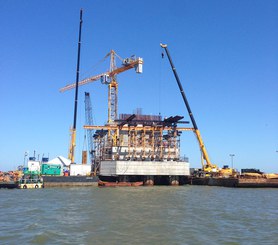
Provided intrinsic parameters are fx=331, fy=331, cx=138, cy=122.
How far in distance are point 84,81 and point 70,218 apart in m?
107

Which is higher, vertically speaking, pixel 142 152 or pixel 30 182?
pixel 142 152

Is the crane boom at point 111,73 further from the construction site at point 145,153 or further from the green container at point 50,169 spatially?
the green container at point 50,169

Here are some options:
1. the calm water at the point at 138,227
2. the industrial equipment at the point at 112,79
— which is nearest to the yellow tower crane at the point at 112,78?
the industrial equipment at the point at 112,79

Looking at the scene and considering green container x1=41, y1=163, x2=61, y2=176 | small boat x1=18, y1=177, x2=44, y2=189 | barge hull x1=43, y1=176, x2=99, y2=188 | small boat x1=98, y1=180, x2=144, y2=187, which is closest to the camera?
small boat x1=18, y1=177, x2=44, y2=189

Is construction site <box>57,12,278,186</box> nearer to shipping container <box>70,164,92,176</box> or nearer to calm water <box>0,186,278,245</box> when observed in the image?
shipping container <box>70,164,92,176</box>

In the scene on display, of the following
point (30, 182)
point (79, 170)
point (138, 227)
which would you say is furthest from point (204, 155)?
point (138, 227)

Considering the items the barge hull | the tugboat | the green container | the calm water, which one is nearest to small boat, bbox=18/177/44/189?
the tugboat

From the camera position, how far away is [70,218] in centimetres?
3066

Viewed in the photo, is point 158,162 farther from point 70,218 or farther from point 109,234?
point 109,234

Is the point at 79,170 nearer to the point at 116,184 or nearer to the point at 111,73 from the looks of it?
the point at 116,184

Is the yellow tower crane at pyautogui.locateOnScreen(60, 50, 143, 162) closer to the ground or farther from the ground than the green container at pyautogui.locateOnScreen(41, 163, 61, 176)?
farther from the ground

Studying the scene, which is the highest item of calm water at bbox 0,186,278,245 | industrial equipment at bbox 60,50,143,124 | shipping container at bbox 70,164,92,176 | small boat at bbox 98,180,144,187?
industrial equipment at bbox 60,50,143,124

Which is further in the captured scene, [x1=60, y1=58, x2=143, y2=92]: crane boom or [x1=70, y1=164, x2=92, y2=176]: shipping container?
[x1=60, y1=58, x2=143, y2=92]: crane boom

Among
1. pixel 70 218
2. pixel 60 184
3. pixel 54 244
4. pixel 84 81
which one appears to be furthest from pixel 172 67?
pixel 54 244
